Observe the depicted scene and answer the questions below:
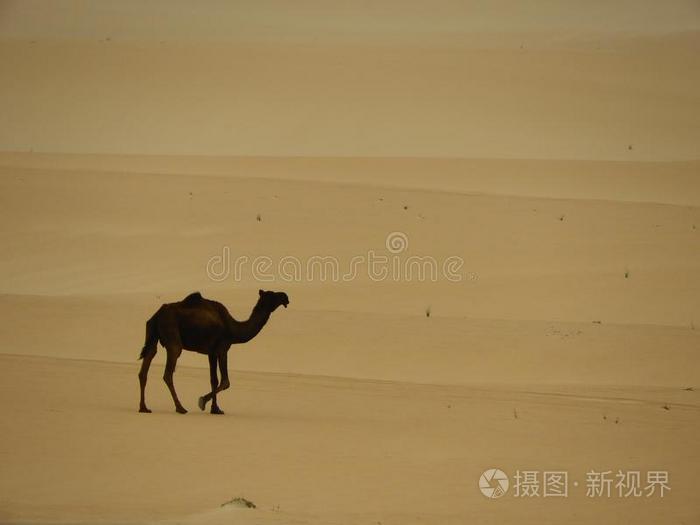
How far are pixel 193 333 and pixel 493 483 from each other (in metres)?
3.13

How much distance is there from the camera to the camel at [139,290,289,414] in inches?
493

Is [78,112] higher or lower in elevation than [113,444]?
higher

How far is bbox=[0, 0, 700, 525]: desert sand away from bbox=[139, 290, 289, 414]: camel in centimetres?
42

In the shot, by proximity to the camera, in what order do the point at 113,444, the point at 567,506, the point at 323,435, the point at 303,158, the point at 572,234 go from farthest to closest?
the point at 303,158 < the point at 572,234 < the point at 323,435 < the point at 113,444 < the point at 567,506

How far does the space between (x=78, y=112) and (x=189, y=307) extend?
21459mm

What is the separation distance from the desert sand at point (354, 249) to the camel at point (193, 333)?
0.42 metres

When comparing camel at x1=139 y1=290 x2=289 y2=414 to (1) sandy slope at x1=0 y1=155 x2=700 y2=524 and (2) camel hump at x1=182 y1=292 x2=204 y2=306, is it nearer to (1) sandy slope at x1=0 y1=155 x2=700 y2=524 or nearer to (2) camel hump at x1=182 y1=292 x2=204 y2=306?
(2) camel hump at x1=182 y1=292 x2=204 y2=306

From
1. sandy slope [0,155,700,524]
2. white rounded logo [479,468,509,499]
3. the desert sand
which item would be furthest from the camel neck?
white rounded logo [479,468,509,499]

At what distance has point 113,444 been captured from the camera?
1170 centimetres

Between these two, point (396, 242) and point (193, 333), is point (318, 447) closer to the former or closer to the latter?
point (193, 333)

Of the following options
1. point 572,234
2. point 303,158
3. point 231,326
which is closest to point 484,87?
point 303,158

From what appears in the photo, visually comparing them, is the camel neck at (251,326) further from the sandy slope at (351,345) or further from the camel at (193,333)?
the sandy slope at (351,345)

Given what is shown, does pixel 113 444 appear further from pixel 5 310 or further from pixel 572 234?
pixel 572 234

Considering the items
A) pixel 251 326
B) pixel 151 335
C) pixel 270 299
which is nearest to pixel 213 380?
pixel 251 326
